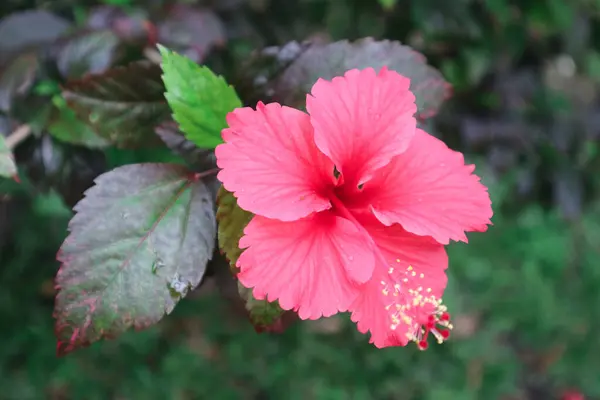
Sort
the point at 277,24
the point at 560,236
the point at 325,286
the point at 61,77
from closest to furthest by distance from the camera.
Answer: the point at 325,286, the point at 61,77, the point at 277,24, the point at 560,236

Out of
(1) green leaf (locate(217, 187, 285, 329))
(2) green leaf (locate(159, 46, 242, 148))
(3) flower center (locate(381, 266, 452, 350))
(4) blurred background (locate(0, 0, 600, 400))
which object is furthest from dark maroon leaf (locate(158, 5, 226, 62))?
(3) flower center (locate(381, 266, 452, 350))

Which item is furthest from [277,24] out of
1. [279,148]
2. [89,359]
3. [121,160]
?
[89,359]

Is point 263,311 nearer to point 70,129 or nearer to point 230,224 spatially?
point 230,224

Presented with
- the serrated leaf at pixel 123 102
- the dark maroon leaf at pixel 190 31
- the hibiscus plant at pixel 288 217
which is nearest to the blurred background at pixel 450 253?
the dark maroon leaf at pixel 190 31

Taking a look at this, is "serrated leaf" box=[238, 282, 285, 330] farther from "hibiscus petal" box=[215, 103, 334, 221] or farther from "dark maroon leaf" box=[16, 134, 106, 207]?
"dark maroon leaf" box=[16, 134, 106, 207]

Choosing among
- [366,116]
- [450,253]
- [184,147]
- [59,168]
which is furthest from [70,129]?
[450,253]

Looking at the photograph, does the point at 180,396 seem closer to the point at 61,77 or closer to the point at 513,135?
the point at 61,77
